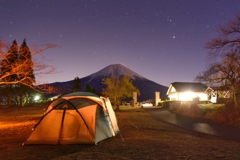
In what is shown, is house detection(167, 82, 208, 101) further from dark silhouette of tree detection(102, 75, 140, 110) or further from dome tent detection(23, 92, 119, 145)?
dome tent detection(23, 92, 119, 145)

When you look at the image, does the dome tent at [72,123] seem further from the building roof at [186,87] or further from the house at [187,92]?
the building roof at [186,87]

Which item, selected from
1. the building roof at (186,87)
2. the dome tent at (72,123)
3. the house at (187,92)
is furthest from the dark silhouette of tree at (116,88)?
the dome tent at (72,123)

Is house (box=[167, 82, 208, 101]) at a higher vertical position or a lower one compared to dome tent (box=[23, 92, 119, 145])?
higher

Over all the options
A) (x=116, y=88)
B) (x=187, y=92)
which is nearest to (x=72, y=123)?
(x=116, y=88)

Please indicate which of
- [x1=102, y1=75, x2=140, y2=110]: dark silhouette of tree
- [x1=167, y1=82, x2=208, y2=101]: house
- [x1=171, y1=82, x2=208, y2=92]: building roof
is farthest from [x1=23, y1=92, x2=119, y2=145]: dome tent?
[x1=171, y1=82, x2=208, y2=92]: building roof

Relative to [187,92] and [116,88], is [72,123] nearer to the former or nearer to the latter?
[116,88]

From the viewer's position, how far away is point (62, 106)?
31.3 feet

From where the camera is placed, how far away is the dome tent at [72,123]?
904 centimetres

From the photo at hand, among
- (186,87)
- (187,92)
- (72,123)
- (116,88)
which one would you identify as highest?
(186,87)

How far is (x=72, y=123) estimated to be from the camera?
938cm

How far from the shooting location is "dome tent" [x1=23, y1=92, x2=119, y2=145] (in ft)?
29.7

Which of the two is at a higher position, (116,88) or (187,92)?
(116,88)

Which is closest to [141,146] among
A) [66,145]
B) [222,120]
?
[66,145]

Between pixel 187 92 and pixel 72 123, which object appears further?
pixel 187 92
